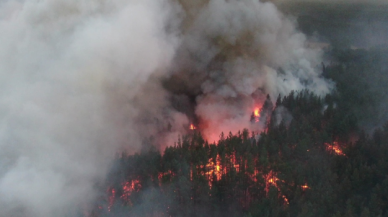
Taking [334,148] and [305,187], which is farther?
[334,148]

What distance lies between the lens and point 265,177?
11.7 metres

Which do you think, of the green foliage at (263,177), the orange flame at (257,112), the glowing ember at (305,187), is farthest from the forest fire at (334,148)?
the orange flame at (257,112)

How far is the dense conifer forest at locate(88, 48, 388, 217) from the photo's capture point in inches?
387

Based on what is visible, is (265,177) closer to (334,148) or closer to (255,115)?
(334,148)

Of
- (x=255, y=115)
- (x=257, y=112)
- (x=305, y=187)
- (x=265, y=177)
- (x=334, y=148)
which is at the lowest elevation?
(x=305, y=187)

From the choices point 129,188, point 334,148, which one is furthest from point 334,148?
point 129,188

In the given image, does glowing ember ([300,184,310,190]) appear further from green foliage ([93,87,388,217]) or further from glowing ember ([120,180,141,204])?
glowing ember ([120,180,141,204])

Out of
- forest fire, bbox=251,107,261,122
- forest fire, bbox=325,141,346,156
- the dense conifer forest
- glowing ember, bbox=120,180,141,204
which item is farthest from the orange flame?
glowing ember, bbox=120,180,141,204

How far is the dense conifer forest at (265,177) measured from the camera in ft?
32.2

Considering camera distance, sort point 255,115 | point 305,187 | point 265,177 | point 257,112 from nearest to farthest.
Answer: point 305,187
point 265,177
point 255,115
point 257,112

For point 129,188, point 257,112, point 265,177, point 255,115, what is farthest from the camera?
point 257,112

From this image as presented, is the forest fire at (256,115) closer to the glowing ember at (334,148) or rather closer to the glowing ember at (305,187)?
the glowing ember at (334,148)

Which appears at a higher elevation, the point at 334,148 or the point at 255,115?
the point at 255,115

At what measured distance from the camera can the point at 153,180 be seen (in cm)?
1174
